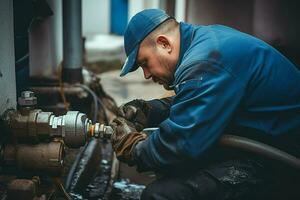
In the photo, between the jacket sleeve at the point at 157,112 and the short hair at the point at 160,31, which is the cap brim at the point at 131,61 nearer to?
the short hair at the point at 160,31

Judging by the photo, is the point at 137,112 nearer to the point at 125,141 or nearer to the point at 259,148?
the point at 125,141

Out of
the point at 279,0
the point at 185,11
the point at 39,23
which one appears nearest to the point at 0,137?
the point at 39,23

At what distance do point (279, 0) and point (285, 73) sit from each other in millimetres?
3127

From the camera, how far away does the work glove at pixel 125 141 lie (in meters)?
2.59

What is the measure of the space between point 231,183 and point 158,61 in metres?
0.79

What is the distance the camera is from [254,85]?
2.37 meters

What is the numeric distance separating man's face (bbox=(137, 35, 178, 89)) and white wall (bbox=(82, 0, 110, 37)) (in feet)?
31.9

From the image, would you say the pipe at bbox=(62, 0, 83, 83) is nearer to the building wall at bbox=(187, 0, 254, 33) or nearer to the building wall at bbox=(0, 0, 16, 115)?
the building wall at bbox=(0, 0, 16, 115)

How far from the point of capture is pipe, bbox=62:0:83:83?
15.1ft

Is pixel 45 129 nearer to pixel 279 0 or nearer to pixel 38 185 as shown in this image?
pixel 38 185

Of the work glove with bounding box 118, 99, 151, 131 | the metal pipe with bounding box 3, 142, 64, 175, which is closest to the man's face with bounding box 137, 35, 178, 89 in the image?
the work glove with bounding box 118, 99, 151, 131

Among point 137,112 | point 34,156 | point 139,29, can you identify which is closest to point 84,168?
point 137,112

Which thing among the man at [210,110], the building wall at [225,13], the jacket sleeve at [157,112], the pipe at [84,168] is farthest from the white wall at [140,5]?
the man at [210,110]

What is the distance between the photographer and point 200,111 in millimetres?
2240
